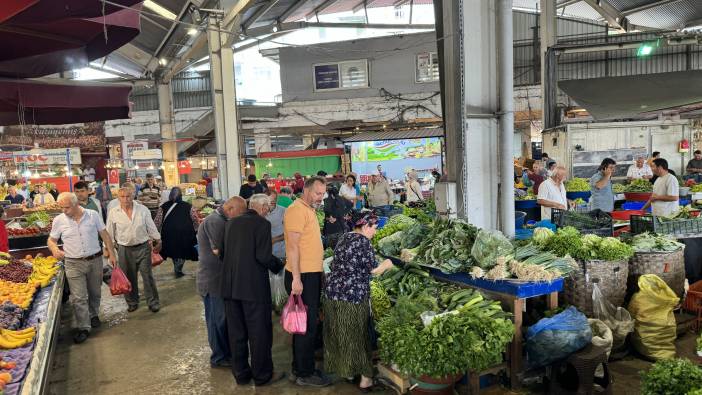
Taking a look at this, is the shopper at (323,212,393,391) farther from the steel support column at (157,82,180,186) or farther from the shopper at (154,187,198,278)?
the steel support column at (157,82,180,186)

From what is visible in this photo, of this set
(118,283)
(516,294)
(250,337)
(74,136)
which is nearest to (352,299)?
(250,337)

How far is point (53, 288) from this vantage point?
18.7ft

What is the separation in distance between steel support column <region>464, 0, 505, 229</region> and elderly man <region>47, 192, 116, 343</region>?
15.8 ft

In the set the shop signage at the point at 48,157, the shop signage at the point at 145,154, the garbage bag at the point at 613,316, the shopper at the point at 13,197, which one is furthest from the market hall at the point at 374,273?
the shop signage at the point at 48,157

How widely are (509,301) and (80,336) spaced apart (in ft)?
17.5

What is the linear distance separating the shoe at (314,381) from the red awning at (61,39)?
344 centimetres

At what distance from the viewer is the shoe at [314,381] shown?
4434 mm

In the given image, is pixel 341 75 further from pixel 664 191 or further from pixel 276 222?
pixel 664 191

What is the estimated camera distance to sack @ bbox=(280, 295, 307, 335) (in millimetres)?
4152

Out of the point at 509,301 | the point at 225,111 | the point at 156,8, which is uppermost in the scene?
the point at 156,8

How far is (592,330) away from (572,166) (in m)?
9.53

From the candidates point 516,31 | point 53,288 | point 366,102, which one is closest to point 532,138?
point 516,31

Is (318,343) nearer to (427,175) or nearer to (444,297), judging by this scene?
(444,297)

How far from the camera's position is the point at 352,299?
4125 mm
